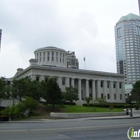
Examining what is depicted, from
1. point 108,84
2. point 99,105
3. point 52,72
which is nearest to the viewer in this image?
point 99,105

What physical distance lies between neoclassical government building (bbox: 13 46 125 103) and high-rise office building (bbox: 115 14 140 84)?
227ft

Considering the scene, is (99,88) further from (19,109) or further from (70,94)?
(19,109)

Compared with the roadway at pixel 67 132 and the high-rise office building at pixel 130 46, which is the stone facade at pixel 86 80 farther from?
the high-rise office building at pixel 130 46

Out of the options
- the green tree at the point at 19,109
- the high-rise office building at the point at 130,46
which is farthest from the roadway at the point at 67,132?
the high-rise office building at the point at 130,46

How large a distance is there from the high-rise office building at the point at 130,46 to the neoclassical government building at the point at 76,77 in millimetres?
69248

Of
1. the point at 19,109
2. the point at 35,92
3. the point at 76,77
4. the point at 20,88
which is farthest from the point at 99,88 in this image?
the point at 19,109

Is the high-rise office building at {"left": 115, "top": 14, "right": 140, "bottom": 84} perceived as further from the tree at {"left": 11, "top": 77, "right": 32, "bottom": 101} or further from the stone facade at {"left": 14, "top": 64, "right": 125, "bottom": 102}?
the tree at {"left": 11, "top": 77, "right": 32, "bottom": 101}

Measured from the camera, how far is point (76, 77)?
70125 millimetres

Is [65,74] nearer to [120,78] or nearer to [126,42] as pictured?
[120,78]

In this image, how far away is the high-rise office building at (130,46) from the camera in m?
143

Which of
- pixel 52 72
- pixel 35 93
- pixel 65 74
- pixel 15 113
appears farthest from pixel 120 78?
pixel 15 113

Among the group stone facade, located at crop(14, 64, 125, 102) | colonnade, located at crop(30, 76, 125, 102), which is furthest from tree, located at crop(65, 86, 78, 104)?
colonnade, located at crop(30, 76, 125, 102)

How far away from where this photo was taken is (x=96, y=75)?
74.4 metres

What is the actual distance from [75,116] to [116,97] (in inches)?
1941
